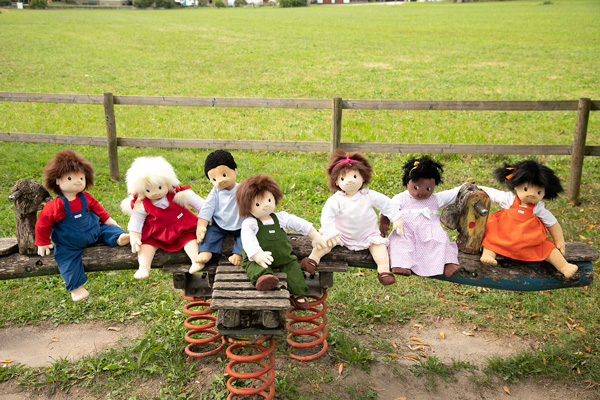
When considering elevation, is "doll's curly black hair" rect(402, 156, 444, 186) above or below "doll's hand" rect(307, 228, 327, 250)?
above

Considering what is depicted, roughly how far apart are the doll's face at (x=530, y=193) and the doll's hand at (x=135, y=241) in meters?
2.95

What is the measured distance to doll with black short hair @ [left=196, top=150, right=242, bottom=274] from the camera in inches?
Result: 151

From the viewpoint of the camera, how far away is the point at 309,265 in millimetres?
3861

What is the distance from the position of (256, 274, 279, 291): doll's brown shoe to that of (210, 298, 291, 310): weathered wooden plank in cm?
12

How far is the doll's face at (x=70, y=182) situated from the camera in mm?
3775

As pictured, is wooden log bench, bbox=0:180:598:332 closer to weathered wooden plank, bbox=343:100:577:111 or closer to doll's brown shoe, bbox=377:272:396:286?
doll's brown shoe, bbox=377:272:396:286

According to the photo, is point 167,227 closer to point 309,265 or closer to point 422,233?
point 309,265

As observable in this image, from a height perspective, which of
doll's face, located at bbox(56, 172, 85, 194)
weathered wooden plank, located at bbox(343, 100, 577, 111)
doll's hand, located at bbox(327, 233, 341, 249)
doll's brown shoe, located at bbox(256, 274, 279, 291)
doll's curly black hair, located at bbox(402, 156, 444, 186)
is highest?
weathered wooden plank, located at bbox(343, 100, 577, 111)

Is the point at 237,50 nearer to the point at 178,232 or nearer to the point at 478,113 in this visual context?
the point at 478,113

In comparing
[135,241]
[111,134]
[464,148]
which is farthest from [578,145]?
[111,134]

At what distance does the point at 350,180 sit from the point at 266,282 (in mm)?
1048

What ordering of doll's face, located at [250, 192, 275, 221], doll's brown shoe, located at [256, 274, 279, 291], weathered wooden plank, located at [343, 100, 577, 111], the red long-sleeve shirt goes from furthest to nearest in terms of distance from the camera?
weathered wooden plank, located at [343, 100, 577, 111], the red long-sleeve shirt, doll's face, located at [250, 192, 275, 221], doll's brown shoe, located at [256, 274, 279, 291]

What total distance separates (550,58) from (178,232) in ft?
70.1

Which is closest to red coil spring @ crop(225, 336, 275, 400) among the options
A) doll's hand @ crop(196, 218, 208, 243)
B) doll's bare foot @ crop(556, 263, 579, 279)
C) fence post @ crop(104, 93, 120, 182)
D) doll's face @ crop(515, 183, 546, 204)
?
doll's hand @ crop(196, 218, 208, 243)
